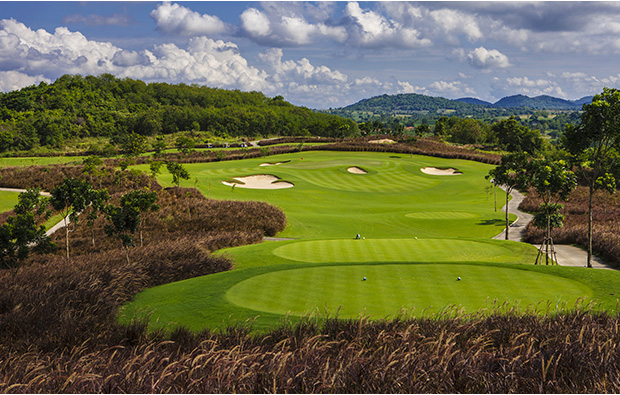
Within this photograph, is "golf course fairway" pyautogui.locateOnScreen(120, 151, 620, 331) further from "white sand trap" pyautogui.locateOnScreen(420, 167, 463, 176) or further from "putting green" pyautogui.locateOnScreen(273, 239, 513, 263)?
"white sand trap" pyautogui.locateOnScreen(420, 167, 463, 176)

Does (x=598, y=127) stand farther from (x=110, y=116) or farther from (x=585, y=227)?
(x=110, y=116)

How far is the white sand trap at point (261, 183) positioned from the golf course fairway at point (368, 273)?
4.04 metres

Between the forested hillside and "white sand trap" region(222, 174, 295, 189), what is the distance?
7610 centimetres

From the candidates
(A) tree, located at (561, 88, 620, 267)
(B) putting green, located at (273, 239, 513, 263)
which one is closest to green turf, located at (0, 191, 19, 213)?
(B) putting green, located at (273, 239, 513, 263)

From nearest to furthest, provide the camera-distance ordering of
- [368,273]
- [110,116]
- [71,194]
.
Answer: [368,273]
[71,194]
[110,116]

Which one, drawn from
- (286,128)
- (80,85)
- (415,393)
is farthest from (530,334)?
(80,85)

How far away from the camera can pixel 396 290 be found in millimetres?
10016

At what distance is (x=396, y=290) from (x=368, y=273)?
1664mm

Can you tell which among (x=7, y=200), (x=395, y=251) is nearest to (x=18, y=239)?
(x=395, y=251)

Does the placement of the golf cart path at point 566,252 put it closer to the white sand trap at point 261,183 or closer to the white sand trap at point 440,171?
the white sand trap at point 440,171

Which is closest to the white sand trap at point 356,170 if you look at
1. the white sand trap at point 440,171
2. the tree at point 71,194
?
the white sand trap at point 440,171

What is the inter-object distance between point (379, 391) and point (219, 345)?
2.64 metres

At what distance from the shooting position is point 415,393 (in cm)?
465

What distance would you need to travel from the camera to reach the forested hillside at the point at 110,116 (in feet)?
355
